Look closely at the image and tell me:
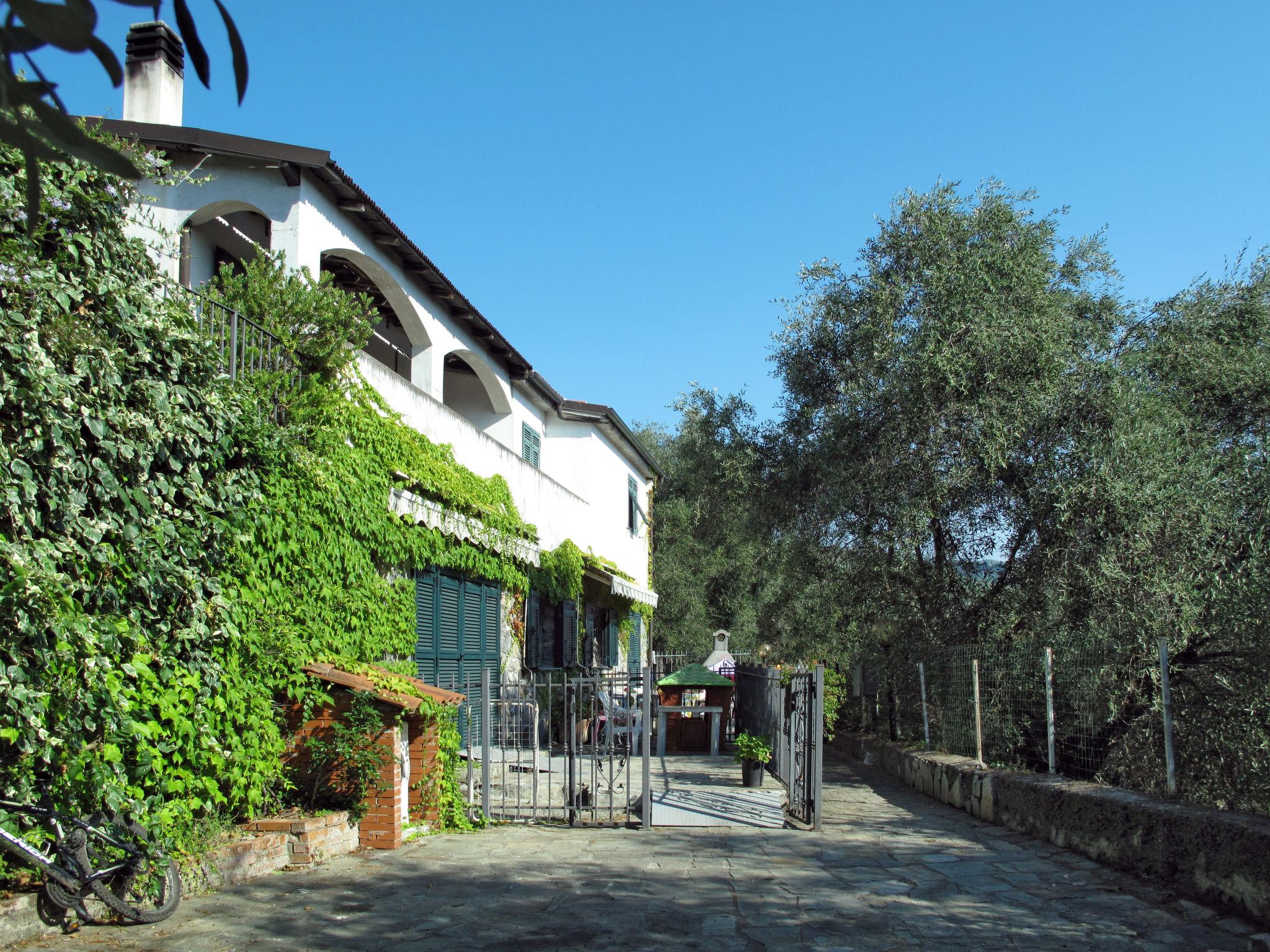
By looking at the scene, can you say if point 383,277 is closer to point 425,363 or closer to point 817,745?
point 425,363

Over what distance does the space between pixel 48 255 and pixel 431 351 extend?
299 inches

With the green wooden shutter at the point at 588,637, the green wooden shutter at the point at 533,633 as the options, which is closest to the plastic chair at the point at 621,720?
the green wooden shutter at the point at 533,633

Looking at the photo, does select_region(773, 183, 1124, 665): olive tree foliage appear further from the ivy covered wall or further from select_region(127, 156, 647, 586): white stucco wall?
the ivy covered wall

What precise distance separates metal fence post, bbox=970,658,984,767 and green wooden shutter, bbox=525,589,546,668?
21.0ft

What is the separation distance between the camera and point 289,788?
788cm

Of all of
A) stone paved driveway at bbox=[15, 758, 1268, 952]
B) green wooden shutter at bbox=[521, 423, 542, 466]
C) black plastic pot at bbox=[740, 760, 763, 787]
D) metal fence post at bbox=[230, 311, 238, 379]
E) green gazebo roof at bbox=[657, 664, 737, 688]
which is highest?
green wooden shutter at bbox=[521, 423, 542, 466]

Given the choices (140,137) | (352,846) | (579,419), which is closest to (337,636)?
(352,846)

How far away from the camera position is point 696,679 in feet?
50.3

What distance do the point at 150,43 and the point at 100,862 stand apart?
9.63 meters

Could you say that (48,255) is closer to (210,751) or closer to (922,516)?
(210,751)

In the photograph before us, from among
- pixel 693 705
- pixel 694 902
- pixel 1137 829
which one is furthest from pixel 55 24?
pixel 693 705

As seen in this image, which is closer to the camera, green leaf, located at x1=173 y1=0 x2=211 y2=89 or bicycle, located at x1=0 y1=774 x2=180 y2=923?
green leaf, located at x1=173 y1=0 x2=211 y2=89

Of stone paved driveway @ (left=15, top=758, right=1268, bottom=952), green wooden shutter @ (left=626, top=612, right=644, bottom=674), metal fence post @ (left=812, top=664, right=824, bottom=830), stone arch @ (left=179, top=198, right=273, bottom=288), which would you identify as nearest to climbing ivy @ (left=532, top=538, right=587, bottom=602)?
stone arch @ (left=179, top=198, right=273, bottom=288)

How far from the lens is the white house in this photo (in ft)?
33.6
